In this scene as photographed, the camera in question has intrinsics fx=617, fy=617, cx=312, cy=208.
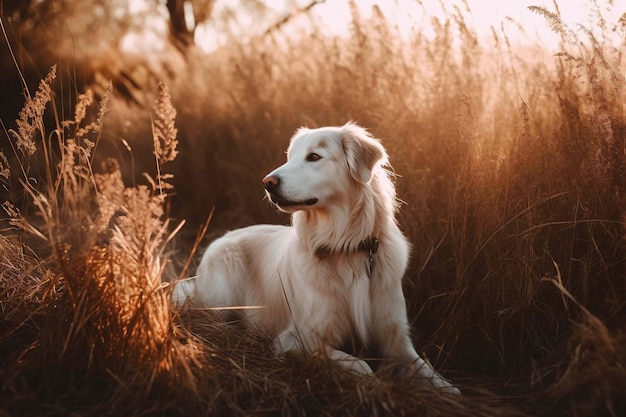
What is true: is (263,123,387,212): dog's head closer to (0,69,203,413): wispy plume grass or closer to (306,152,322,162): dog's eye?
(306,152,322,162): dog's eye

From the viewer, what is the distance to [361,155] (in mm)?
3082

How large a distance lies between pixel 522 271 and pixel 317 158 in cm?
114

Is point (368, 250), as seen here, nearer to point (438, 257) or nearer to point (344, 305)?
point (344, 305)

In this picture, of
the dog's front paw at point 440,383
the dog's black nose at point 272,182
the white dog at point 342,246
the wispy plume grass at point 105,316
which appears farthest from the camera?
the white dog at point 342,246

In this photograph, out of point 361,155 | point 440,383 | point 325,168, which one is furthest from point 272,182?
point 440,383

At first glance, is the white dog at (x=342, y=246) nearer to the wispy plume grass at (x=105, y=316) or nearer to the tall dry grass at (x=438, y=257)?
the tall dry grass at (x=438, y=257)

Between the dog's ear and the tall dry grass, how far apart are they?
656 millimetres

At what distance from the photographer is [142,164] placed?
677cm

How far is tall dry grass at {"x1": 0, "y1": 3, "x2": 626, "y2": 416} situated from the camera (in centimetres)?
224

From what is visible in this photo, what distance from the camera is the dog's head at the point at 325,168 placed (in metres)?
2.92

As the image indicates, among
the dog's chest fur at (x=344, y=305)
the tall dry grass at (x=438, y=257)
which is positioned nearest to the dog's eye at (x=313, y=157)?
the dog's chest fur at (x=344, y=305)

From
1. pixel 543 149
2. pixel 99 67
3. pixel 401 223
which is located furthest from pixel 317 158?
pixel 99 67

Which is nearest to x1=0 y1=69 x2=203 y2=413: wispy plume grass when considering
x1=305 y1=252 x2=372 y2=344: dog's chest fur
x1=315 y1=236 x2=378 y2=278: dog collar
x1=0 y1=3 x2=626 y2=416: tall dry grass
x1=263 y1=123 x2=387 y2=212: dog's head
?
x1=0 y1=3 x2=626 y2=416: tall dry grass

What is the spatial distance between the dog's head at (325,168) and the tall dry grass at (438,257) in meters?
0.57
